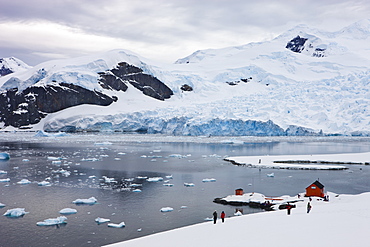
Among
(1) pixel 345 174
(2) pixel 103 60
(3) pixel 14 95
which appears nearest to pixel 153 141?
(1) pixel 345 174

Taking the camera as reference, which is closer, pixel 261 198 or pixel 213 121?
pixel 261 198

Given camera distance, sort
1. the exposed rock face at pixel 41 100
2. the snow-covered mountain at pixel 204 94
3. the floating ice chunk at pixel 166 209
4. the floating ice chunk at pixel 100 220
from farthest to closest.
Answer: the exposed rock face at pixel 41 100 < the snow-covered mountain at pixel 204 94 < the floating ice chunk at pixel 166 209 < the floating ice chunk at pixel 100 220

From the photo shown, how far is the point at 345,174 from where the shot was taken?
29.2 metres

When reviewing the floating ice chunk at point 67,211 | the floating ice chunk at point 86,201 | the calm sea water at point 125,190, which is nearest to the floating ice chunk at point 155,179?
the calm sea water at point 125,190

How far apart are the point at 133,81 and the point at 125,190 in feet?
268

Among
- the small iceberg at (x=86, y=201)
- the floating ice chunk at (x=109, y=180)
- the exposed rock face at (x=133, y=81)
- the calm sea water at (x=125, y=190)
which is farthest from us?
the exposed rock face at (x=133, y=81)

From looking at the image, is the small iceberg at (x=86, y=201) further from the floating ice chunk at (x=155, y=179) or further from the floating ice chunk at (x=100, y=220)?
the floating ice chunk at (x=155, y=179)

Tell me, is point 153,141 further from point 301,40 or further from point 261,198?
point 301,40

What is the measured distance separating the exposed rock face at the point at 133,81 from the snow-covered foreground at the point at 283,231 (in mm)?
84289

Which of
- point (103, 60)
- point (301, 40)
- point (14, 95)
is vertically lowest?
point (14, 95)

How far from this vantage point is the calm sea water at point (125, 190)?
1545 cm

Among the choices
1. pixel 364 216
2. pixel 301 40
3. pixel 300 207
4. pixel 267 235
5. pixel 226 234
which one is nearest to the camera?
pixel 267 235

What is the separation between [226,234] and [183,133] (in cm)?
5328

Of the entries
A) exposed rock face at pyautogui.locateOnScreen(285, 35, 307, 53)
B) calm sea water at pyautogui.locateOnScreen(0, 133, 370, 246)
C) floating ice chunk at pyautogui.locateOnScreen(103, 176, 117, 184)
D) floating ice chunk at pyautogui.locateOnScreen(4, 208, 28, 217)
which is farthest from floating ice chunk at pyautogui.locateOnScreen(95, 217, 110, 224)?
exposed rock face at pyautogui.locateOnScreen(285, 35, 307, 53)
